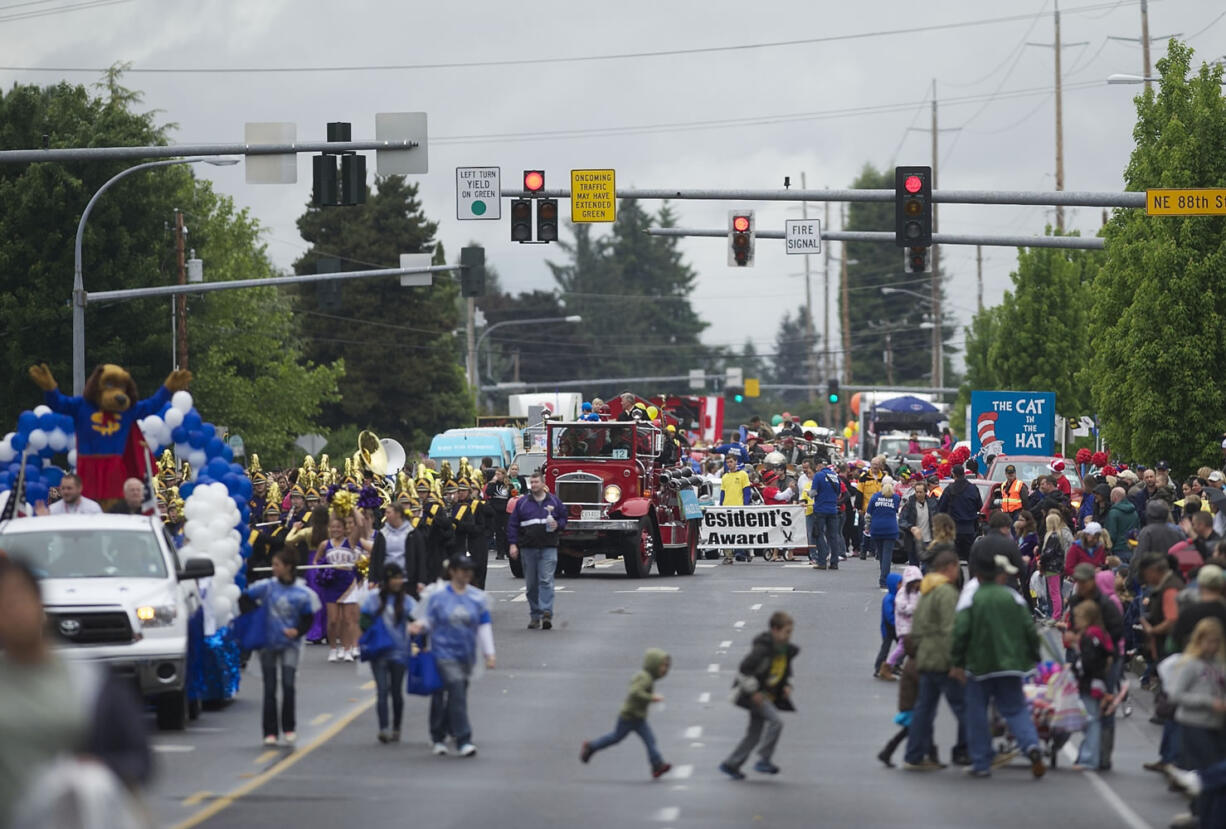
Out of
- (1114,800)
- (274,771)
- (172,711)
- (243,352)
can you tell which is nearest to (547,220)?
(172,711)

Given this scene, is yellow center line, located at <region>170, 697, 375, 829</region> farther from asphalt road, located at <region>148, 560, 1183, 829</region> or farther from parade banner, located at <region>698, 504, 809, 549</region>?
parade banner, located at <region>698, 504, 809, 549</region>

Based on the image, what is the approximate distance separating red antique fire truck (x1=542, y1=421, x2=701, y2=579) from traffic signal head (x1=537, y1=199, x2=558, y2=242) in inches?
164

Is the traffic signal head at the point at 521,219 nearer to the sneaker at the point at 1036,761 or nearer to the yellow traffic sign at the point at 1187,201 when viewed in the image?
the yellow traffic sign at the point at 1187,201

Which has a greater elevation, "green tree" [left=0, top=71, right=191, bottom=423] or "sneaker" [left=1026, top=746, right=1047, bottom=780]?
"green tree" [left=0, top=71, right=191, bottom=423]

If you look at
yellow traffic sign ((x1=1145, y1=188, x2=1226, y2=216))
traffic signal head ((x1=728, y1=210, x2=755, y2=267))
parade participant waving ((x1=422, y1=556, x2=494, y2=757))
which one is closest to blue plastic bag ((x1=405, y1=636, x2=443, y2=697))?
parade participant waving ((x1=422, y1=556, x2=494, y2=757))

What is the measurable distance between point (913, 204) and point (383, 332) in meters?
69.3

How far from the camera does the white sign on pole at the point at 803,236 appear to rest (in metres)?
33.2

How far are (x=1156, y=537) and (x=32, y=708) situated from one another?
565 inches

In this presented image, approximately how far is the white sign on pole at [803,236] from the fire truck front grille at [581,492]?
493cm

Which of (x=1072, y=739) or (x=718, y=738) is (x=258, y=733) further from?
(x=1072, y=739)

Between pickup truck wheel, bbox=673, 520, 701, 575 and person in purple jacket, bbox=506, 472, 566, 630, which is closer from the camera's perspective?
person in purple jacket, bbox=506, 472, 566, 630

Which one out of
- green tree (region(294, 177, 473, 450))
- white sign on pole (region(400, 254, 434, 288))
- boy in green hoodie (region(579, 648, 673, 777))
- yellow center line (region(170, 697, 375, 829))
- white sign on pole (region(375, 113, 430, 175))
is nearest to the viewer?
yellow center line (region(170, 697, 375, 829))

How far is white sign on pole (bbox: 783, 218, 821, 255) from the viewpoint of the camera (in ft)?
109

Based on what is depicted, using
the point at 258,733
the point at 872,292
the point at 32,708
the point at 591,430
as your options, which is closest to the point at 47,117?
the point at 591,430
